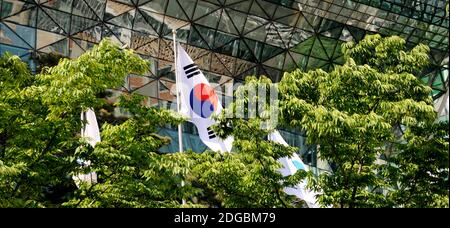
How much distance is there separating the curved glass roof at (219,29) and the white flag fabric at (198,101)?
12171 mm

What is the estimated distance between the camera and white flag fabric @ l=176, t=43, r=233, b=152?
19.5 meters

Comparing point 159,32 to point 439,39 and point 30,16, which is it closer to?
point 30,16

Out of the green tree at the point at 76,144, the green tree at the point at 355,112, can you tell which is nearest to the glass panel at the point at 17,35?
the green tree at the point at 76,144

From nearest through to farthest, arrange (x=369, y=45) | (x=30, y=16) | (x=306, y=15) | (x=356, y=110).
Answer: (x=356, y=110), (x=369, y=45), (x=30, y=16), (x=306, y=15)

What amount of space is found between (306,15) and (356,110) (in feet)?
65.5

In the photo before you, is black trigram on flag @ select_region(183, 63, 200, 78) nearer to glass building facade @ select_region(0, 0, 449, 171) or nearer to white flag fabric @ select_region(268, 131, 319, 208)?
white flag fabric @ select_region(268, 131, 319, 208)

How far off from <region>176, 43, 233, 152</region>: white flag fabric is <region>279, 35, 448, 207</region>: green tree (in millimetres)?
4909

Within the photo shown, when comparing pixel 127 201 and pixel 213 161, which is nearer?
pixel 127 201

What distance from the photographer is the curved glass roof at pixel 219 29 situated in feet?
103

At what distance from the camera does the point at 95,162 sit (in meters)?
12.9

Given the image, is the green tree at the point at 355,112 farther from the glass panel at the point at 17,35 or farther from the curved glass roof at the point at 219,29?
the glass panel at the point at 17,35

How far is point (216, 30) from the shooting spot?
3362 centimetres

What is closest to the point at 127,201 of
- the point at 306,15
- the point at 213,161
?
the point at 213,161
